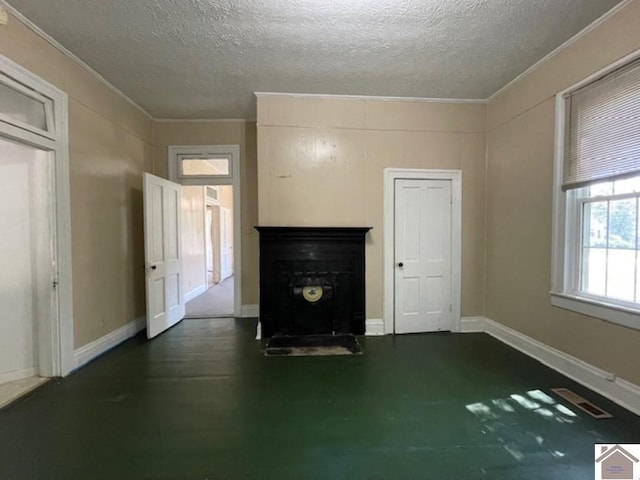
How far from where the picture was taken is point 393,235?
3951 millimetres

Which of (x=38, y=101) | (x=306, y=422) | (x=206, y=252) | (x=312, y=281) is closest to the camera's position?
(x=306, y=422)

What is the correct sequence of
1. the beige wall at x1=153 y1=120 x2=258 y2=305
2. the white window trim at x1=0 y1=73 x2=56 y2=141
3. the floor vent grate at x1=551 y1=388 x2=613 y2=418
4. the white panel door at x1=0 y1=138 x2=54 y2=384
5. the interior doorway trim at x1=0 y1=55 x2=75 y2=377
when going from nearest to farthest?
the floor vent grate at x1=551 y1=388 x2=613 y2=418 → the white window trim at x1=0 y1=73 x2=56 y2=141 → the white panel door at x1=0 y1=138 x2=54 y2=384 → the interior doorway trim at x1=0 y1=55 x2=75 y2=377 → the beige wall at x1=153 y1=120 x2=258 y2=305

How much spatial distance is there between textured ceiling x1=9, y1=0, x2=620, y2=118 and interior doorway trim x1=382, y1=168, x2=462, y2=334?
37.8 inches

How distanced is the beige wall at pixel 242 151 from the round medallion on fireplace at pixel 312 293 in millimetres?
1262

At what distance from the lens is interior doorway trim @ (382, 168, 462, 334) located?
393 centimetres

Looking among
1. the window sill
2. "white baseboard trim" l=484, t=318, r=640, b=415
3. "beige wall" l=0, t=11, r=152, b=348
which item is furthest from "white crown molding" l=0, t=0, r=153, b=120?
"white baseboard trim" l=484, t=318, r=640, b=415

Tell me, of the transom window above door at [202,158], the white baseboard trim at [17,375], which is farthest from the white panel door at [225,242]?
the white baseboard trim at [17,375]

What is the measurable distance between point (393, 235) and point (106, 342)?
11.6 ft

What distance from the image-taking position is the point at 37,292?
9.09 ft

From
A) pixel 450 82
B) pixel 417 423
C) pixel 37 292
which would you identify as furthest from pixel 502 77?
pixel 37 292

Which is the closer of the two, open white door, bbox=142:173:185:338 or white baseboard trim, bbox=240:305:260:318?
open white door, bbox=142:173:185:338

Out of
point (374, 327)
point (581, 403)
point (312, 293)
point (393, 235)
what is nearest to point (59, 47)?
point (312, 293)

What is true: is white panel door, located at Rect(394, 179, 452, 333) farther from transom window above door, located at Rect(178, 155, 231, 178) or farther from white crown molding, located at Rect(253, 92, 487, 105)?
transom window above door, located at Rect(178, 155, 231, 178)

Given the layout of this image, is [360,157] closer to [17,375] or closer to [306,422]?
[306,422]
